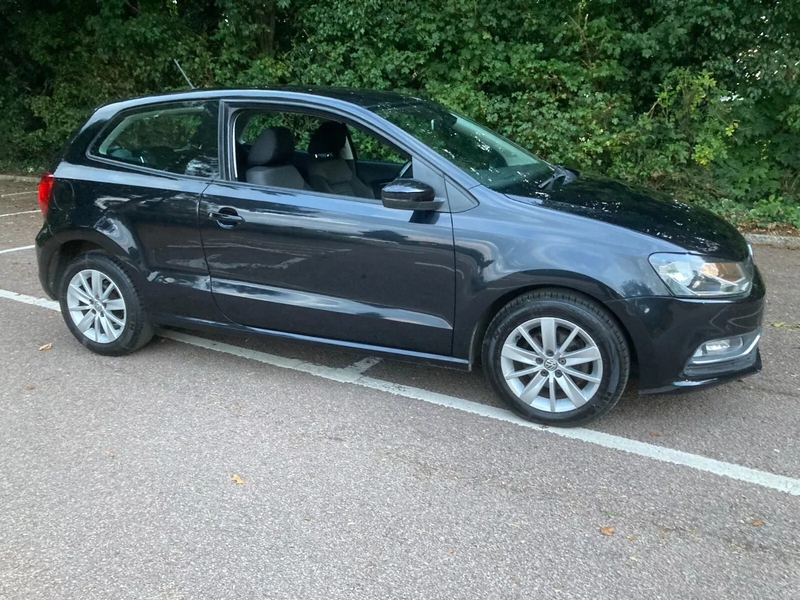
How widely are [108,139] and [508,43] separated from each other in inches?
278

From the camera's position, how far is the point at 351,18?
10961 mm

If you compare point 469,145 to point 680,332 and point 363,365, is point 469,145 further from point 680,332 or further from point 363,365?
point 680,332

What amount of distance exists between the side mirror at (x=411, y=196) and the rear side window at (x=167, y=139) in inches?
49.8

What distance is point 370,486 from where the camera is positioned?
349cm

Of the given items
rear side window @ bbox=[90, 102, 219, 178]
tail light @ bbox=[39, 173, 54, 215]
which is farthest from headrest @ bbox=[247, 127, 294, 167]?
tail light @ bbox=[39, 173, 54, 215]

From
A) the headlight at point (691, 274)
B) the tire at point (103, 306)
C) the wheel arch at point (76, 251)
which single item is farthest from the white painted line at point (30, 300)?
the headlight at point (691, 274)

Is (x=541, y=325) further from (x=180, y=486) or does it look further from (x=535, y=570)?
(x=180, y=486)

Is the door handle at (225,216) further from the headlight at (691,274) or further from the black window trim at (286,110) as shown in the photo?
the headlight at (691,274)

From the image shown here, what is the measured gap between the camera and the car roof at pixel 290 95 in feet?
14.8

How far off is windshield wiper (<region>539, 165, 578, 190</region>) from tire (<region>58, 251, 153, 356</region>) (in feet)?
8.79

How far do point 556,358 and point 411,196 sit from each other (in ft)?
3.68

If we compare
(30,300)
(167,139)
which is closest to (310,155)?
(167,139)

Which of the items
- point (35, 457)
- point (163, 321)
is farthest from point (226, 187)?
point (35, 457)

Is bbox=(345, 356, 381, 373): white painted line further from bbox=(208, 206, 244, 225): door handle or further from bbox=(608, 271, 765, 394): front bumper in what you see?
bbox=(608, 271, 765, 394): front bumper
